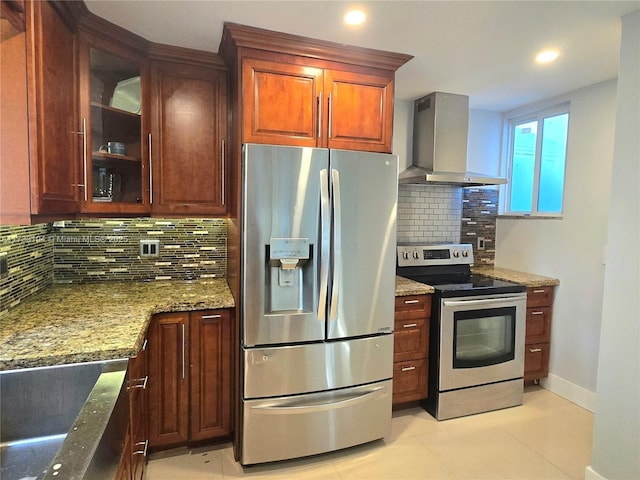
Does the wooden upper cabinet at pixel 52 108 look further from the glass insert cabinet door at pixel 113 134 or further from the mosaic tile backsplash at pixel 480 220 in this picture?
the mosaic tile backsplash at pixel 480 220

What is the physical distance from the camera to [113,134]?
2141 mm

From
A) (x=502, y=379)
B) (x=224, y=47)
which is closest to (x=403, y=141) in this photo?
(x=224, y=47)

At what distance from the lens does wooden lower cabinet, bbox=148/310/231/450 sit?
2.12m

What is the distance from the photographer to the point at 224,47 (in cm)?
218

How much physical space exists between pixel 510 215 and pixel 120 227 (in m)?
3.27

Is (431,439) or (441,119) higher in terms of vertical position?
(441,119)

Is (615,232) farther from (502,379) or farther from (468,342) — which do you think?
(502,379)

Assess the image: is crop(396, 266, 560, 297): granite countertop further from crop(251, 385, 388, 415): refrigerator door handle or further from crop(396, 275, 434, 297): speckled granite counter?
crop(251, 385, 388, 415): refrigerator door handle

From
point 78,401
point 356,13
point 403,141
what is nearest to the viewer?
point 78,401

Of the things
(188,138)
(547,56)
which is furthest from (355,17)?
(547,56)

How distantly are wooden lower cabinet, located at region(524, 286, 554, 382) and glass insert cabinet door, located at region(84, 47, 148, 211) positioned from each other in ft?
9.76

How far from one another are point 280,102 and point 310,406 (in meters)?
1.70

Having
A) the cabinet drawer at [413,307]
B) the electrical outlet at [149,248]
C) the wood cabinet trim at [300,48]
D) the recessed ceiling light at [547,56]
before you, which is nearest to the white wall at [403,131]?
the wood cabinet trim at [300,48]

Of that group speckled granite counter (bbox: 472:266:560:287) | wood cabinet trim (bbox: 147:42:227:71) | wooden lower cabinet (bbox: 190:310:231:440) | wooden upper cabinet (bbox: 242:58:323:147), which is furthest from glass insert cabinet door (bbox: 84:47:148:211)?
speckled granite counter (bbox: 472:266:560:287)
